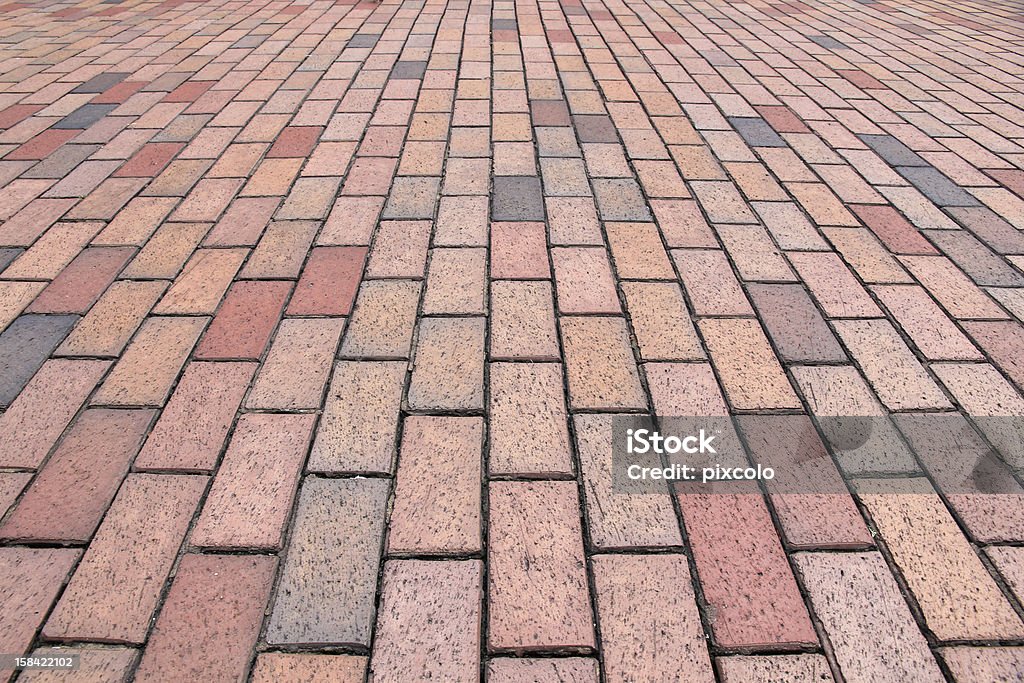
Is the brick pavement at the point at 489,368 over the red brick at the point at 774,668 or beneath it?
over

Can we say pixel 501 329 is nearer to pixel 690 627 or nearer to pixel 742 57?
pixel 690 627

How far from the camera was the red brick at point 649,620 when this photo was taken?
136 cm

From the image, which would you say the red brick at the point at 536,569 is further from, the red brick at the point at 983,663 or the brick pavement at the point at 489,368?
the red brick at the point at 983,663

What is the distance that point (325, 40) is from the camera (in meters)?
5.25

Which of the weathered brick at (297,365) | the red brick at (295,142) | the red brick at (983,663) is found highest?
the red brick at (295,142)

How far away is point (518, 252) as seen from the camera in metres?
2.68

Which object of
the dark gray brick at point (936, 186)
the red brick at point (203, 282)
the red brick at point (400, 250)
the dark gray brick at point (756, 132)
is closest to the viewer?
the red brick at point (203, 282)

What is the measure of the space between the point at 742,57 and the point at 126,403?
4889 mm

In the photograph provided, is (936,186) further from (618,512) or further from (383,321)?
(383,321)

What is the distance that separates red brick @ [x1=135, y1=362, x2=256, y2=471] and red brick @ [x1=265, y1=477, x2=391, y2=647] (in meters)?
0.34

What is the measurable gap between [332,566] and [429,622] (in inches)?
11.2

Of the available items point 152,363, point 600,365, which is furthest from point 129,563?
point 600,365

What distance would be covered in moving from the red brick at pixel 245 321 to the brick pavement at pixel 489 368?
0.02m

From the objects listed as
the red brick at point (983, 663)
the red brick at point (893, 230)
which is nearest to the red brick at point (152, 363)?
the red brick at point (983, 663)
